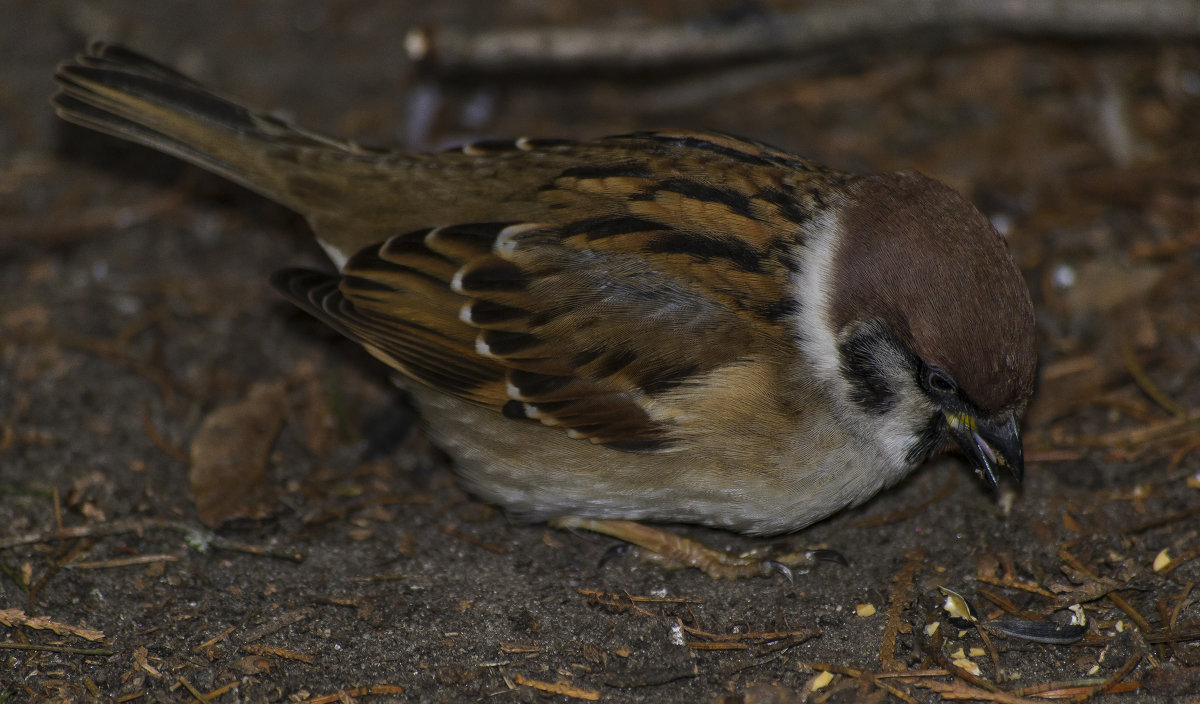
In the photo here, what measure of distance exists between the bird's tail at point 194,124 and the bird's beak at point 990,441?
→ 2446 mm

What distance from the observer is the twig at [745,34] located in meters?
5.32

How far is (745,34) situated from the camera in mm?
5527

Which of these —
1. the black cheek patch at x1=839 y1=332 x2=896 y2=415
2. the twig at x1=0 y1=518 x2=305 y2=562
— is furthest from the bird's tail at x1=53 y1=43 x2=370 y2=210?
the black cheek patch at x1=839 y1=332 x2=896 y2=415

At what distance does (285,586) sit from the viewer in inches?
151

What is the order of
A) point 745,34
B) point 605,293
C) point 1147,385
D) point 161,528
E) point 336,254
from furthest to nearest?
point 745,34
point 1147,385
point 336,254
point 161,528
point 605,293

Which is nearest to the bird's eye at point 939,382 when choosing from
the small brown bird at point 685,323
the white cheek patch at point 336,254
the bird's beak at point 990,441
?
the small brown bird at point 685,323

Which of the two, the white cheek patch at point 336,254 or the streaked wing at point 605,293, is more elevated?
the white cheek patch at point 336,254

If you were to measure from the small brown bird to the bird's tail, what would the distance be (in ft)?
1.36

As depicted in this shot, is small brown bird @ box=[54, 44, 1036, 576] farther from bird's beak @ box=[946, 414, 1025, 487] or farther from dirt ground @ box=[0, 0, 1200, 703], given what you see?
dirt ground @ box=[0, 0, 1200, 703]

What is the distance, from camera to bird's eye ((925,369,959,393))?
10.9 ft

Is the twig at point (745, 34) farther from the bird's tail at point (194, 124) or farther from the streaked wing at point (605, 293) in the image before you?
the streaked wing at point (605, 293)

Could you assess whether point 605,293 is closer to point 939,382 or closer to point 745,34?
point 939,382

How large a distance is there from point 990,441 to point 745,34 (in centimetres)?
280

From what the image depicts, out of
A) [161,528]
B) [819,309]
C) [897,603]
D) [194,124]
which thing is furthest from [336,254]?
[897,603]
